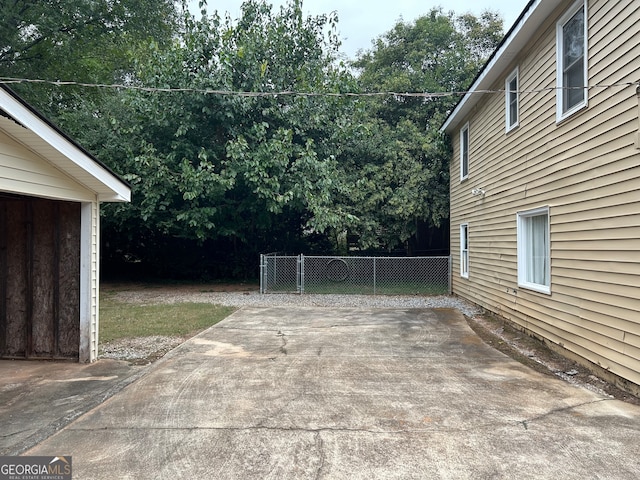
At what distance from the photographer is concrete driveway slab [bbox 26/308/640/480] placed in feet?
9.13

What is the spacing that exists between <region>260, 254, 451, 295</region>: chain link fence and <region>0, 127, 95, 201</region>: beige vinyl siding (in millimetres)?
7810

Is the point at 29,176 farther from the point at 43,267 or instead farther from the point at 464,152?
the point at 464,152

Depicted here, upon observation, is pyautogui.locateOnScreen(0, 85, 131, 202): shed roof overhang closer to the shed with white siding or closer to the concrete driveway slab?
the shed with white siding

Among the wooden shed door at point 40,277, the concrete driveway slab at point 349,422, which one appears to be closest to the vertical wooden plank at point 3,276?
the wooden shed door at point 40,277

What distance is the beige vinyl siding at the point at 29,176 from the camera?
13.0ft

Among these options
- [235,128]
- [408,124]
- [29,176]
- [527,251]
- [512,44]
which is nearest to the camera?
[29,176]

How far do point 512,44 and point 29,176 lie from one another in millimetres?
7221

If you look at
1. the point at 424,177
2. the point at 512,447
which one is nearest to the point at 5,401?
the point at 512,447

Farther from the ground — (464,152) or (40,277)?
(464,152)

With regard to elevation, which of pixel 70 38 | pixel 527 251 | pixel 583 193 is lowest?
pixel 527 251

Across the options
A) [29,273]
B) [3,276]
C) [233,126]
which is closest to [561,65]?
[29,273]

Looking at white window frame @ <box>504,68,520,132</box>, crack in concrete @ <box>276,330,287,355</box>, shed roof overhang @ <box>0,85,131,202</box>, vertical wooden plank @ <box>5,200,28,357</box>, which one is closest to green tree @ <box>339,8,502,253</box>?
white window frame @ <box>504,68,520,132</box>

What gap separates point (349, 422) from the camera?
3.47m

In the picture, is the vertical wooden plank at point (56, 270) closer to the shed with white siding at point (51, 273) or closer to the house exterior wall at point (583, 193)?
the shed with white siding at point (51, 273)
